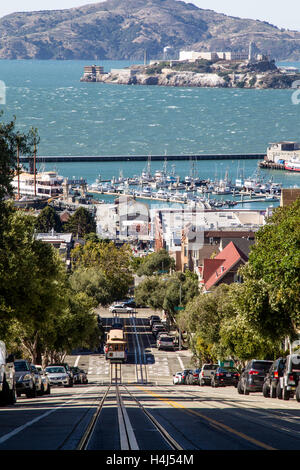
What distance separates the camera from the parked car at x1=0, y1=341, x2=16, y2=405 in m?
23.3

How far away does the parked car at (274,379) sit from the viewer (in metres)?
30.5

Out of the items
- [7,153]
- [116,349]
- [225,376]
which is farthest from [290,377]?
[116,349]

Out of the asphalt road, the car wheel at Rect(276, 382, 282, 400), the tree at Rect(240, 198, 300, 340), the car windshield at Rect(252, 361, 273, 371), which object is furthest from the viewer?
the car windshield at Rect(252, 361, 273, 371)

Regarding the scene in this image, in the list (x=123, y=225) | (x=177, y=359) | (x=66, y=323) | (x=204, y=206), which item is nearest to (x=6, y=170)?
(x=66, y=323)

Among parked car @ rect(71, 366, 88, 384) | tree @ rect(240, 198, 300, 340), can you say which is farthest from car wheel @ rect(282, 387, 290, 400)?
parked car @ rect(71, 366, 88, 384)

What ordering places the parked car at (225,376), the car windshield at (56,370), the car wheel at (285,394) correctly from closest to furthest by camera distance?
the car wheel at (285,394), the parked car at (225,376), the car windshield at (56,370)

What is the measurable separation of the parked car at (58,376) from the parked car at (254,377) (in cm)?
1144

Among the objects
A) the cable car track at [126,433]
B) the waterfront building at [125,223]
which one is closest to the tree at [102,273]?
the waterfront building at [125,223]

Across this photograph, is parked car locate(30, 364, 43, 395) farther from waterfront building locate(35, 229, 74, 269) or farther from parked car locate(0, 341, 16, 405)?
waterfront building locate(35, 229, 74, 269)

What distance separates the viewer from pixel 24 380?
101ft

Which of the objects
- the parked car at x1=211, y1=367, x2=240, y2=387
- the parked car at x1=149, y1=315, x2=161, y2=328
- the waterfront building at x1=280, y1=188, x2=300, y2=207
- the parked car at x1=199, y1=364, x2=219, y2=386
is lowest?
the parked car at x1=149, y1=315, x2=161, y2=328

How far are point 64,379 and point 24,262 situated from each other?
12.0 meters

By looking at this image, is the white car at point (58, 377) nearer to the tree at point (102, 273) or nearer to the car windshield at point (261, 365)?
the car windshield at point (261, 365)

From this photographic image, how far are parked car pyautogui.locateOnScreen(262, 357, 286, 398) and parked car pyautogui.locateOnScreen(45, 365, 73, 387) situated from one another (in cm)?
1434
